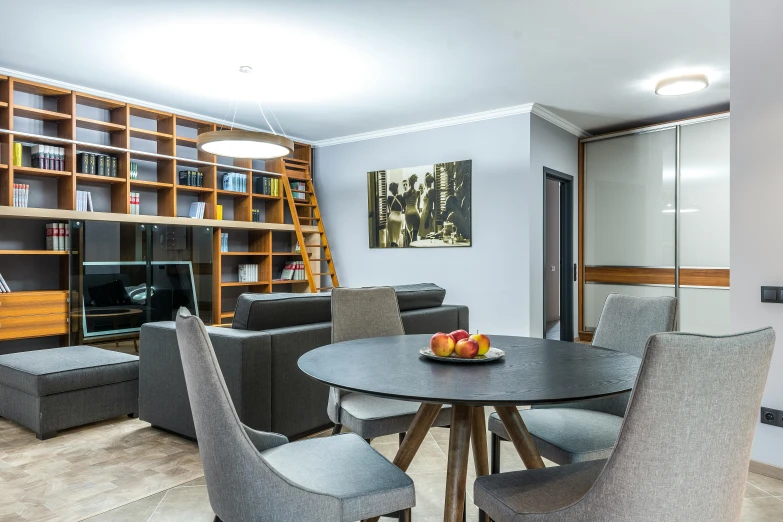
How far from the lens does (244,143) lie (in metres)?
4.17

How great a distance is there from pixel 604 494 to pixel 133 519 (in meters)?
1.88

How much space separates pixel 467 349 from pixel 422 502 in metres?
0.96

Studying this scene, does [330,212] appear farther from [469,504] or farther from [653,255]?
[469,504]

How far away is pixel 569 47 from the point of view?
399 cm

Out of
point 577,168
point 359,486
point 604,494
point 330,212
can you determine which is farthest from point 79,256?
point 577,168

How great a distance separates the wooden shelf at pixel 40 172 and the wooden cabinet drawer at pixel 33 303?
3.43 ft

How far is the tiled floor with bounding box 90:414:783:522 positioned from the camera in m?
2.17

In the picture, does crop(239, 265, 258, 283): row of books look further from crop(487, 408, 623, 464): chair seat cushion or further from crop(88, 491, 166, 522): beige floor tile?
crop(487, 408, 623, 464): chair seat cushion

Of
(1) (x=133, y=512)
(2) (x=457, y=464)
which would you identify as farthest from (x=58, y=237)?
(2) (x=457, y=464)

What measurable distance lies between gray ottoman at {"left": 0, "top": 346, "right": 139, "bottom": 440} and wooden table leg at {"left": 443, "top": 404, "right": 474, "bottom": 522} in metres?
2.50

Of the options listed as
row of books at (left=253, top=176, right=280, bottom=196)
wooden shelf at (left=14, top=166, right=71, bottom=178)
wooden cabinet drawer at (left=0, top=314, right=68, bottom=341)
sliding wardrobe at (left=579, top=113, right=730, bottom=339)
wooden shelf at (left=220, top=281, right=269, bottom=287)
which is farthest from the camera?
row of books at (left=253, top=176, right=280, bottom=196)

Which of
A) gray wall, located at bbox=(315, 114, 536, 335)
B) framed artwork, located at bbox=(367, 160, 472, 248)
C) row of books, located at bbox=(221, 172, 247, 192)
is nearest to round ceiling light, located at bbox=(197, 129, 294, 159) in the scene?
row of books, located at bbox=(221, 172, 247, 192)

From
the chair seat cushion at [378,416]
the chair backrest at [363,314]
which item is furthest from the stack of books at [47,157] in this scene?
the chair seat cushion at [378,416]

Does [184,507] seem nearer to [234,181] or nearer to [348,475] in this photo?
[348,475]
